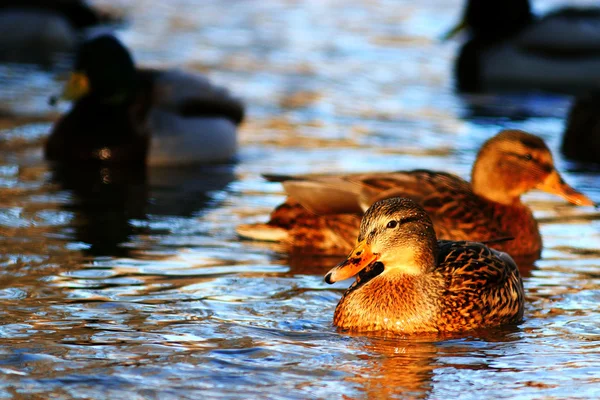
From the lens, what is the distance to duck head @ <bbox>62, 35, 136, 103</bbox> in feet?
38.9

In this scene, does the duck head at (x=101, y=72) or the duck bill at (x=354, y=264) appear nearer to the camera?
the duck bill at (x=354, y=264)

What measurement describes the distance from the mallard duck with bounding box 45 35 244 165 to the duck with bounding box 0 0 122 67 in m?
5.15

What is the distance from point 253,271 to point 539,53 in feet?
32.4

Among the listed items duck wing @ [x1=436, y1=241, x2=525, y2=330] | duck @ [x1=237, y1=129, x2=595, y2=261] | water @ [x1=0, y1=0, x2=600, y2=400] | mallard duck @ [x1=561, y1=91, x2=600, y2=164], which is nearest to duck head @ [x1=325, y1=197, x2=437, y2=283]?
duck wing @ [x1=436, y1=241, x2=525, y2=330]

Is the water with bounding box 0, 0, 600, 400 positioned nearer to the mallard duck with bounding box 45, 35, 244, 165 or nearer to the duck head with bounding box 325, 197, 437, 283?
the mallard duck with bounding box 45, 35, 244, 165

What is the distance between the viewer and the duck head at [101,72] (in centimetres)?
1187

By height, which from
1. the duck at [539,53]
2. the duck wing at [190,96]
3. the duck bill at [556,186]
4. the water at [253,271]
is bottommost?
the water at [253,271]

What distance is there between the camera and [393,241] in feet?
21.6

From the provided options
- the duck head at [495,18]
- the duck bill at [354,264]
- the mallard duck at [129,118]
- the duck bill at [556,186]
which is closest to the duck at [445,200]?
the duck bill at [556,186]

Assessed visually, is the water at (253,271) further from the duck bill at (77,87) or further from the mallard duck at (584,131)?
the duck bill at (77,87)

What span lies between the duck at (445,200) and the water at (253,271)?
0.79ft

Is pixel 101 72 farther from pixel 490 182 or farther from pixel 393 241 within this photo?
pixel 393 241

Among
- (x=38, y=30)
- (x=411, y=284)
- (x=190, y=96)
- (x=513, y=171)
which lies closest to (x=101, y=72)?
(x=190, y=96)

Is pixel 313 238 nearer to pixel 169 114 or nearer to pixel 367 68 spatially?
pixel 169 114
